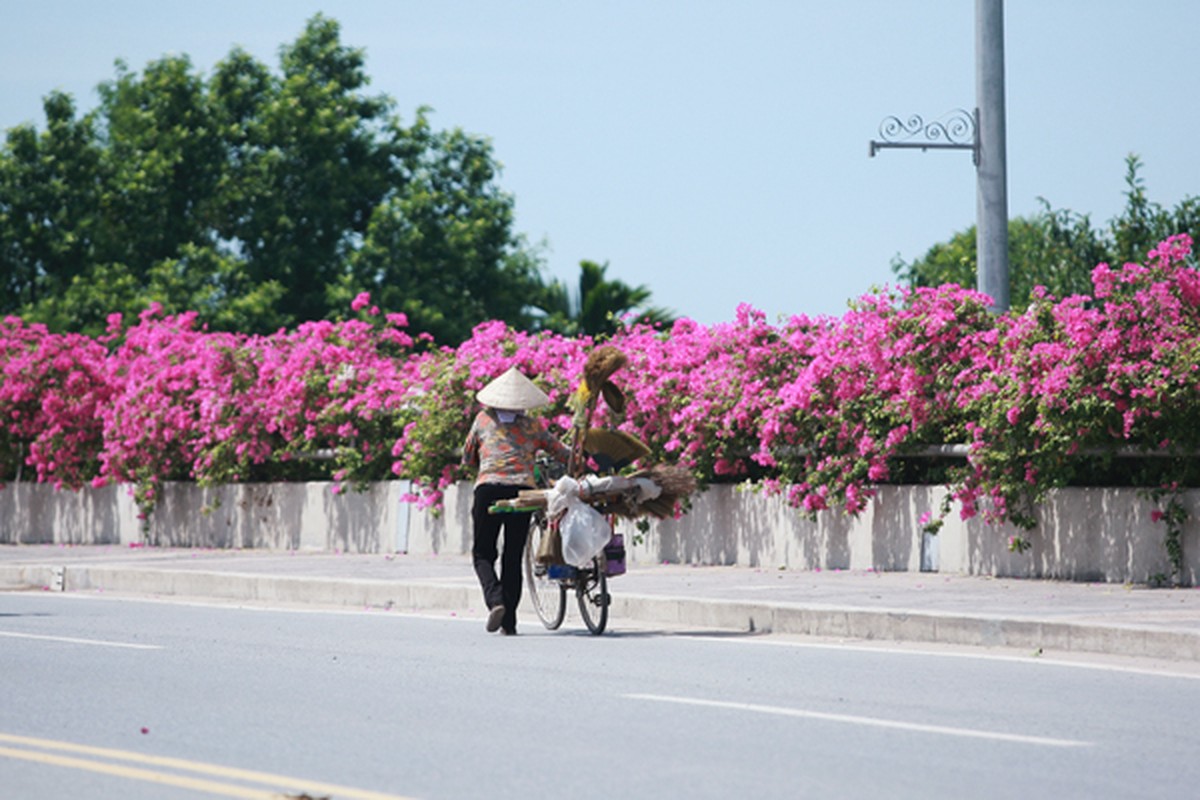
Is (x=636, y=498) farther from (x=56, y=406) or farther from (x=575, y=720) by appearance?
(x=56, y=406)

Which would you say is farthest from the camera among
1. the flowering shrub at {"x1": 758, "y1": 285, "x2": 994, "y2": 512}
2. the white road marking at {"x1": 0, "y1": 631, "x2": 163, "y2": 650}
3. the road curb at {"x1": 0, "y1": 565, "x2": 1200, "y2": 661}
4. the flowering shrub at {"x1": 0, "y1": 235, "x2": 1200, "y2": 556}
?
the flowering shrub at {"x1": 758, "y1": 285, "x2": 994, "y2": 512}

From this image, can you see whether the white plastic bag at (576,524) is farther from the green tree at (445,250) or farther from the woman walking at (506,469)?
the green tree at (445,250)

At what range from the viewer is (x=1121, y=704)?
9.60 m

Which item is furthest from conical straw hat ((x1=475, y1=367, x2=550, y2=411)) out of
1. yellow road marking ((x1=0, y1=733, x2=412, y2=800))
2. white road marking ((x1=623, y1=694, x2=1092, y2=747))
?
yellow road marking ((x1=0, y1=733, x2=412, y2=800))

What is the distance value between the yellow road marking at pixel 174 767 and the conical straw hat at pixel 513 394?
5.80m

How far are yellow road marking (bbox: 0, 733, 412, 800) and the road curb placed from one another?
252 inches

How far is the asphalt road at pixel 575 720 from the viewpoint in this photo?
289 inches

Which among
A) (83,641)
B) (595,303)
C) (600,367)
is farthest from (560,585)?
(595,303)

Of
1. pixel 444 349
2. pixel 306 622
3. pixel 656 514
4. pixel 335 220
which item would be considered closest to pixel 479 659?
pixel 656 514

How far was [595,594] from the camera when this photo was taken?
13914mm

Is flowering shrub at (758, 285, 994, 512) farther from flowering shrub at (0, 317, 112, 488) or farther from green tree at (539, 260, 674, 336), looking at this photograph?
green tree at (539, 260, 674, 336)

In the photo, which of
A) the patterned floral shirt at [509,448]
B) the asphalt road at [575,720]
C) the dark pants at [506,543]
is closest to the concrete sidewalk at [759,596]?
the asphalt road at [575,720]

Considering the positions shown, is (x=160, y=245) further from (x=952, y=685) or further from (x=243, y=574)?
(x=952, y=685)

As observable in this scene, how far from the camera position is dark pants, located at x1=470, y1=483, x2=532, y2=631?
45.9 ft
